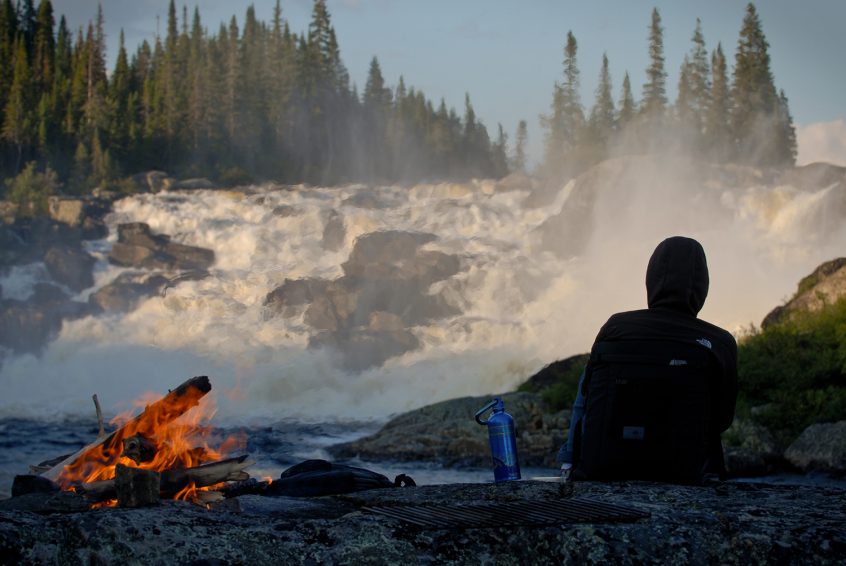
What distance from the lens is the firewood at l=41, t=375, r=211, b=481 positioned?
7.74 m

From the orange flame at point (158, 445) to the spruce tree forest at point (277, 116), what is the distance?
154ft

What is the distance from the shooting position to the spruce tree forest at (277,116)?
6462cm

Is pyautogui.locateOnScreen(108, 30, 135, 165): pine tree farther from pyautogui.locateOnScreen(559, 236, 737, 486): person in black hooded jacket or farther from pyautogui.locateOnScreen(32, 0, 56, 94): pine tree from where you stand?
pyautogui.locateOnScreen(559, 236, 737, 486): person in black hooded jacket

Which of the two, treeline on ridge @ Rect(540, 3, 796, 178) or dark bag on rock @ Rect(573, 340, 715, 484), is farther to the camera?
treeline on ridge @ Rect(540, 3, 796, 178)

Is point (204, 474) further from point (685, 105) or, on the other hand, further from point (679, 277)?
point (685, 105)

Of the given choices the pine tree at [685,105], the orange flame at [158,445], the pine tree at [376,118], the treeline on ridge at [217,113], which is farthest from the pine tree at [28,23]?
the orange flame at [158,445]

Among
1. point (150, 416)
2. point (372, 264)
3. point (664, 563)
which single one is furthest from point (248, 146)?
point (664, 563)

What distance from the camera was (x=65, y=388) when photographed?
35.2m

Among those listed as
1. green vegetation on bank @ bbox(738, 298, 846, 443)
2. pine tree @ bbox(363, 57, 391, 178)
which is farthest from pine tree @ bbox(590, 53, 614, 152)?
green vegetation on bank @ bbox(738, 298, 846, 443)

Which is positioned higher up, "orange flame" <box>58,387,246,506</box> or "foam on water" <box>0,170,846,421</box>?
"foam on water" <box>0,170,846,421</box>

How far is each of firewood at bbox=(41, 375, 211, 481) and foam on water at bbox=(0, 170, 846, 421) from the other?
19783mm

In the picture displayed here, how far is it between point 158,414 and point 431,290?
1258 inches

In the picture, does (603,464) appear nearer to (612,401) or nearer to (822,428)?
(612,401)

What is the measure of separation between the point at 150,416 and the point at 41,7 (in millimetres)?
84988
